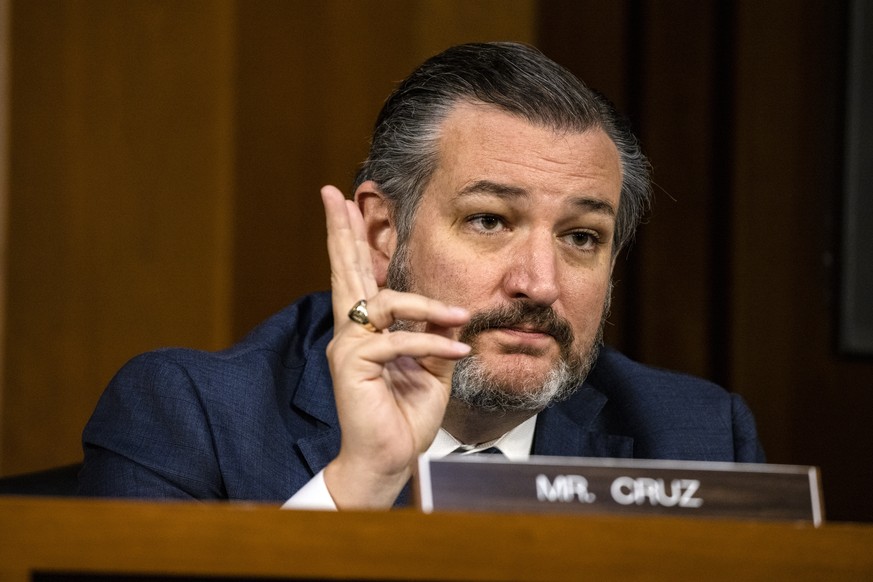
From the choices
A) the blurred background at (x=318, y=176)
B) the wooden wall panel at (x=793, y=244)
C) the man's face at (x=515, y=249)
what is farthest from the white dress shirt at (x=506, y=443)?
the wooden wall panel at (x=793, y=244)

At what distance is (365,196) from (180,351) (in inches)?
16.4

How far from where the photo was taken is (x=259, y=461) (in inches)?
59.2

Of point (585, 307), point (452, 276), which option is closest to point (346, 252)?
→ point (452, 276)

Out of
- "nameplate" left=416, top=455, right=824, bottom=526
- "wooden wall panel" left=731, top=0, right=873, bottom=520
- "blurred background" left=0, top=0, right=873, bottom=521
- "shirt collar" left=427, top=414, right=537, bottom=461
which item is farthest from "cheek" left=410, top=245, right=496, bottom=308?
"wooden wall panel" left=731, top=0, right=873, bottom=520

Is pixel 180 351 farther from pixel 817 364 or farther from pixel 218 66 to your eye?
pixel 817 364

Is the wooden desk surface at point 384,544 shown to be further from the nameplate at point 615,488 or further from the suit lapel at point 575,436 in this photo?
the suit lapel at point 575,436

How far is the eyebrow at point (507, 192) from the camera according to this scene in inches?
61.5

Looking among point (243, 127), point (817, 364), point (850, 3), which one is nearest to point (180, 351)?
point (243, 127)

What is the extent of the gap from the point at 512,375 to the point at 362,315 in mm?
402

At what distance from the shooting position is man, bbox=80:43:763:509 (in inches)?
49.3

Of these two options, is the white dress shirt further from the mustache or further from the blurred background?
the blurred background

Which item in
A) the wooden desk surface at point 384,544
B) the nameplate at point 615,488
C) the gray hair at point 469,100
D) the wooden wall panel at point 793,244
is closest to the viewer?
the wooden desk surface at point 384,544

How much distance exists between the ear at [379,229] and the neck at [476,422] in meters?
0.25

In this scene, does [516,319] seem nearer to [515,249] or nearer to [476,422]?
[515,249]
